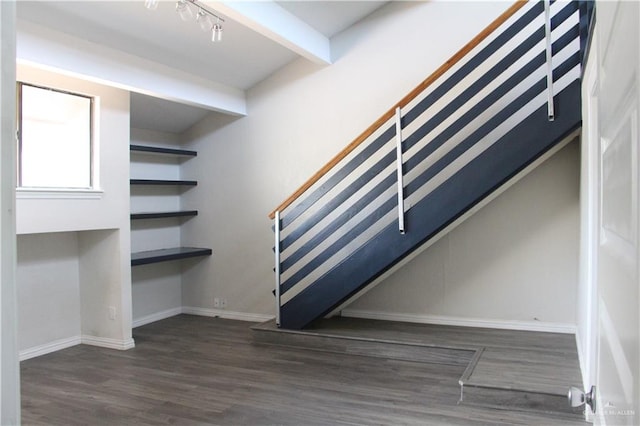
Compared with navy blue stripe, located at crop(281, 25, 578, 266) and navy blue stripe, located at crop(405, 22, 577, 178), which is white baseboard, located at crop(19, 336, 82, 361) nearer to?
navy blue stripe, located at crop(281, 25, 578, 266)

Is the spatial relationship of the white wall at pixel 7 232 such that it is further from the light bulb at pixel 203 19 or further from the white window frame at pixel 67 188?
the white window frame at pixel 67 188

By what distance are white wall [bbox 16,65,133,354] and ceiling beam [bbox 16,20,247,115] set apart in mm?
397

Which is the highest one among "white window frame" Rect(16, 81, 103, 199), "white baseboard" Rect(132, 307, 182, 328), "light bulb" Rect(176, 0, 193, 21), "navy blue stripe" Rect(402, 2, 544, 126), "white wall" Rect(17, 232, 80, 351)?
"light bulb" Rect(176, 0, 193, 21)

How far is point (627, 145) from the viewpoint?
0.58m

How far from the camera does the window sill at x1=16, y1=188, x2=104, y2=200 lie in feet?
12.8

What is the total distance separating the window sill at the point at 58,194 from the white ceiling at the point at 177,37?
1.15 metres

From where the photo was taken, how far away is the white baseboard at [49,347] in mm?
4371

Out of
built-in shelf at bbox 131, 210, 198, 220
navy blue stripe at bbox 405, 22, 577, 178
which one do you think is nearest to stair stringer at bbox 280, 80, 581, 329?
navy blue stripe at bbox 405, 22, 577, 178

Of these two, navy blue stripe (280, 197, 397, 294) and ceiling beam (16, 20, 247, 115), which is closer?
ceiling beam (16, 20, 247, 115)

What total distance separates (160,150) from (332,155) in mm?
1901

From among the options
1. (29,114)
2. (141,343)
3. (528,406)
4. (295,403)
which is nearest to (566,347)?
(528,406)

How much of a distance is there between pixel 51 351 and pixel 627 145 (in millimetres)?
Result: 5088

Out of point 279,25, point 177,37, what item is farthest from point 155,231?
point 279,25

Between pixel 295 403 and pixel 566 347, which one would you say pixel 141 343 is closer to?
pixel 295 403
